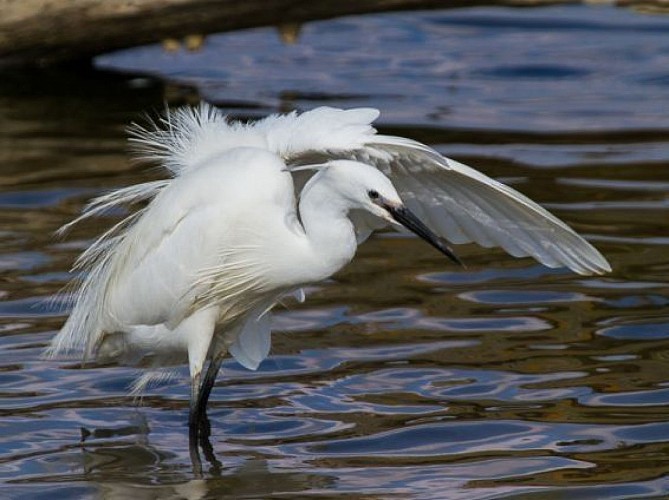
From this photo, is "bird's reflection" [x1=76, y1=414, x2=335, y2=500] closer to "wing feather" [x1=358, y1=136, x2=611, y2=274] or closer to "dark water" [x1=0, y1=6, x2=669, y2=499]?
"dark water" [x1=0, y1=6, x2=669, y2=499]

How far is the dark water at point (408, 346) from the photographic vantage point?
5.70 meters

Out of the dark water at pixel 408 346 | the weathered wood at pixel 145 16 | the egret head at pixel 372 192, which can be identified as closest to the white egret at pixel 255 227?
the egret head at pixel 372 192

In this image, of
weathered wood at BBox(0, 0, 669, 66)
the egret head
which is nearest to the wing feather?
the egret head

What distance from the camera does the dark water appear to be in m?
5.70

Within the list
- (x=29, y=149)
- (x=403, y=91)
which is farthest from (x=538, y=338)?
(x=403, y=91)

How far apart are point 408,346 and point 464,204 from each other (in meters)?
1.29

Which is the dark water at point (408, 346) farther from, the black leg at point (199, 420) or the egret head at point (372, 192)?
the egret head at point (372, 192)

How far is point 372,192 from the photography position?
16.9ft

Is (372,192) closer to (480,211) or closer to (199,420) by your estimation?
(480,211)

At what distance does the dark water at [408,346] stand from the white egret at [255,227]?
1.17 ft

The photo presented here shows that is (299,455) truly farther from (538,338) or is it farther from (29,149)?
(29,149)

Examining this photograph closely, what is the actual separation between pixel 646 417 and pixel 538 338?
3.67ft

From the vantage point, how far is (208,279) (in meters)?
5.98

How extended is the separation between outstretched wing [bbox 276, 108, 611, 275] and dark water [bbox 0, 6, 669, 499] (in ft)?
2.27
